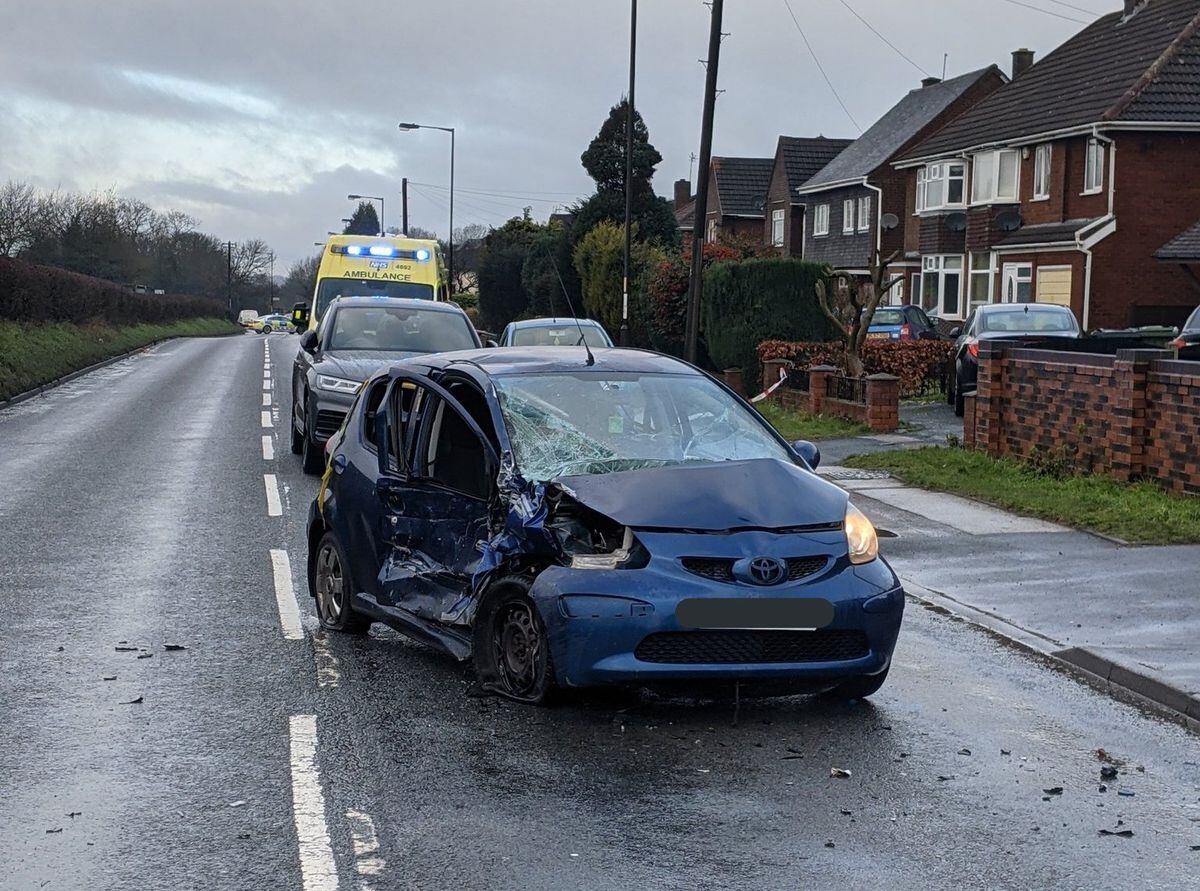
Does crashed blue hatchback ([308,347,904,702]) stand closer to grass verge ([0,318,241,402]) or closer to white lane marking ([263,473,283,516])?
white lane marking ([263,473,283,516])

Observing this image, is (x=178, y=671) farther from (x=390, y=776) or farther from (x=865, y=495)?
(x=865, y=495)

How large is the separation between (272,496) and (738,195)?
6329cm

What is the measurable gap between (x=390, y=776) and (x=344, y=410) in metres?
→ 10.1

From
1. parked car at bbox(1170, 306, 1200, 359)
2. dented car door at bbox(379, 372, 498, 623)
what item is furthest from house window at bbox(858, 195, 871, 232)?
dented car door at bbox(379, 372, 498, 623)

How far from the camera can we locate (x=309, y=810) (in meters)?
5.25

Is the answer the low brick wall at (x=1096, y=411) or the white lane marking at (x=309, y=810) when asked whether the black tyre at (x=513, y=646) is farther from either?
the low brick wall at (x=1096, y=411)

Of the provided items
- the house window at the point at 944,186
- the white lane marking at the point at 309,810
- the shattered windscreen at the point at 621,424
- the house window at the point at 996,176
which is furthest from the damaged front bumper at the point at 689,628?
the house window at the point at 944,186

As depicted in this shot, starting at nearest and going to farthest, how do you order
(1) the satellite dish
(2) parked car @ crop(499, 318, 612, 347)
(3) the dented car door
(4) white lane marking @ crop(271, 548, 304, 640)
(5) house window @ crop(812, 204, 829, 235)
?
(3) the dented car door, (4) white lane marking @ crop(271, 548, 304, 640), (2) parked car @ crop(499, 318, 612, 347), (1) the satellite dish, (5) house window @ crop(812, 204, 829, 235)

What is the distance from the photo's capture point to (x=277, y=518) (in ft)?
42.1

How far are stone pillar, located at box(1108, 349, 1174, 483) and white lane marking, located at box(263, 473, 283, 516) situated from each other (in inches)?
303

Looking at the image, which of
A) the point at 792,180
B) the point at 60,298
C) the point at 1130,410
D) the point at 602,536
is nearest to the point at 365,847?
the point at 602,536

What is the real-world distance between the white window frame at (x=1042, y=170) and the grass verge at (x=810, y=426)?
729 inches

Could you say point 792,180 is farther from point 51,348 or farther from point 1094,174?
point 51,348

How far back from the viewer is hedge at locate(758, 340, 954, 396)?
24.9 m
